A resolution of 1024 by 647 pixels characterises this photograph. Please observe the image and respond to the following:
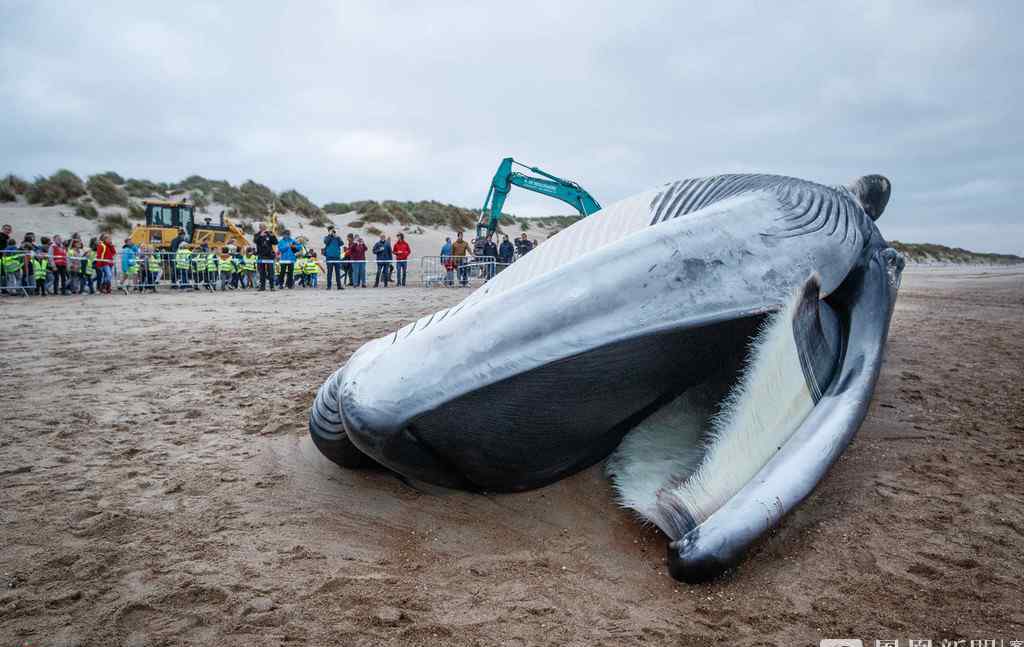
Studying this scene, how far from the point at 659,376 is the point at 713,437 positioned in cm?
33

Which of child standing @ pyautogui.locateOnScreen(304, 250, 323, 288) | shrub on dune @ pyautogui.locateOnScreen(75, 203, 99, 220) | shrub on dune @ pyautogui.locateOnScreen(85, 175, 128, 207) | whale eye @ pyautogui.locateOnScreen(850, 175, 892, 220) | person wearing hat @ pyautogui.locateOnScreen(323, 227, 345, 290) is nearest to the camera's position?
whale eye @ pyautogui.locateOnScreen(850, 175, 892, 220)

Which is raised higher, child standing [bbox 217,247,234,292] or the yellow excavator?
the yellow excavator

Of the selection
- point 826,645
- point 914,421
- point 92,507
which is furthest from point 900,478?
point 92,507

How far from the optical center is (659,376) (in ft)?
8.63

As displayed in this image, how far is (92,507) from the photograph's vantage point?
2.65m

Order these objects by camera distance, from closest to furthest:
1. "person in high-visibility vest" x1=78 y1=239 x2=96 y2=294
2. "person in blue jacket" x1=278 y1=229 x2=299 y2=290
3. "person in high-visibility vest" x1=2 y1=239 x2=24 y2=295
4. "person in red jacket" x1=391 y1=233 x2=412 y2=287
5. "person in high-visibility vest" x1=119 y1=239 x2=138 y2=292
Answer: "person in high-visibility vest" x1=2 y1=239 x2=24 y2=295, "person in high-visibility vest" x1=78 y1=239 x2=96 y2=294, "person in high-visibility vest" x1=119 y1=239 x2=138 y2=292, "person in blue jacket" x1=278 y1=229 x2=299 y2=290, "person in red jacket" x1=391 y1=233 x2=412 y2=287

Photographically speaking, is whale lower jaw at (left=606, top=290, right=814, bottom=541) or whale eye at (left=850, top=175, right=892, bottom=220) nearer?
whale lower jaw at (left=606, top=290, right=814, bottom=541)

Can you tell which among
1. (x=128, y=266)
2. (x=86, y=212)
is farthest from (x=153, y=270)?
(x=86, y=212)

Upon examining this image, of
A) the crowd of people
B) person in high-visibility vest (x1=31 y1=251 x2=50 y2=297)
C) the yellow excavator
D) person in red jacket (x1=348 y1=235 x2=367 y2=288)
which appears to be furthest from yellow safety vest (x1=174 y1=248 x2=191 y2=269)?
person in red jacket (x1=348 y1=235 x2=367 y2=288)

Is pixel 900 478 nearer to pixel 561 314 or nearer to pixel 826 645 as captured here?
pixel 826 645

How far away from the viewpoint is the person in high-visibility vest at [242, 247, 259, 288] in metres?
18.1

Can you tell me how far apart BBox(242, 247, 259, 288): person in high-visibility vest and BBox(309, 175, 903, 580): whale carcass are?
16.8 meters

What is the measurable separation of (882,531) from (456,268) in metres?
19.1

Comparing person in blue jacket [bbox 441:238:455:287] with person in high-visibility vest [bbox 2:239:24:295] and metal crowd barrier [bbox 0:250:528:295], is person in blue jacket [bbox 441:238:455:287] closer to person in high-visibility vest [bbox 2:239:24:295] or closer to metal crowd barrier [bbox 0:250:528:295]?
metal crowd barrier [bbox 0:250:528:295]
